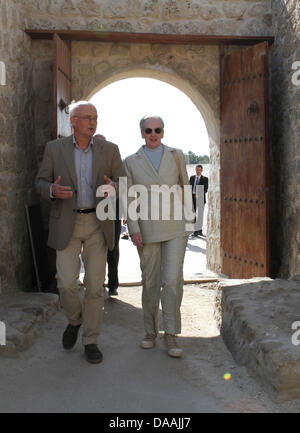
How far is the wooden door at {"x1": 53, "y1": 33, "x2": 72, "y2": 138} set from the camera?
198 inches

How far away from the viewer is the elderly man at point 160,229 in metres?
3.36

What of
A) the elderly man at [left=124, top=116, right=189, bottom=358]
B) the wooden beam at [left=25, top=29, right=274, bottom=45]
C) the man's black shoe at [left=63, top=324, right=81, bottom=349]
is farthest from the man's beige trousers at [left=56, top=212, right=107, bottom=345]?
the wooden beam at [left=25, top=29, right=274, bottom=45]

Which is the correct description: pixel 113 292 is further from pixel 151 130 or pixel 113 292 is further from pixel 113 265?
pixel 151 130

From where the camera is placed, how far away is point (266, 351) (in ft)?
9.23

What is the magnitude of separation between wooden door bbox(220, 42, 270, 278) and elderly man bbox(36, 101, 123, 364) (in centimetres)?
271

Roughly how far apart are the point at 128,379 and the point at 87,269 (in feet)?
2.49

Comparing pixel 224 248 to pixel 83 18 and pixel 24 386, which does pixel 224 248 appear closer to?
pixel 83 18

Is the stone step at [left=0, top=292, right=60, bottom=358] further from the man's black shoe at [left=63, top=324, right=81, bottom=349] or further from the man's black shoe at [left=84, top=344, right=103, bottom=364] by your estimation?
the man's black shoe at [left=84, top=344, right=103, bottom=364]

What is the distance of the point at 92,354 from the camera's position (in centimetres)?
318

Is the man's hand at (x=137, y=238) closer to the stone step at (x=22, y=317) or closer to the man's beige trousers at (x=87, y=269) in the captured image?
the man's beige trousers at (x=87, y=269)

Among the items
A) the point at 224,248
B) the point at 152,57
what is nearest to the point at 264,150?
the point at 224,248

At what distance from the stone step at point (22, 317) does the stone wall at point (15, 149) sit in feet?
1.09

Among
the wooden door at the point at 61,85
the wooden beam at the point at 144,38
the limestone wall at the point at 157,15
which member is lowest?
the wooden door at the point at 61,85

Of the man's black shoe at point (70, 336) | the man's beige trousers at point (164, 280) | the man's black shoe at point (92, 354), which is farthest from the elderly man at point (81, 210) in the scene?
the man's beige trousers at point (164, 280)
